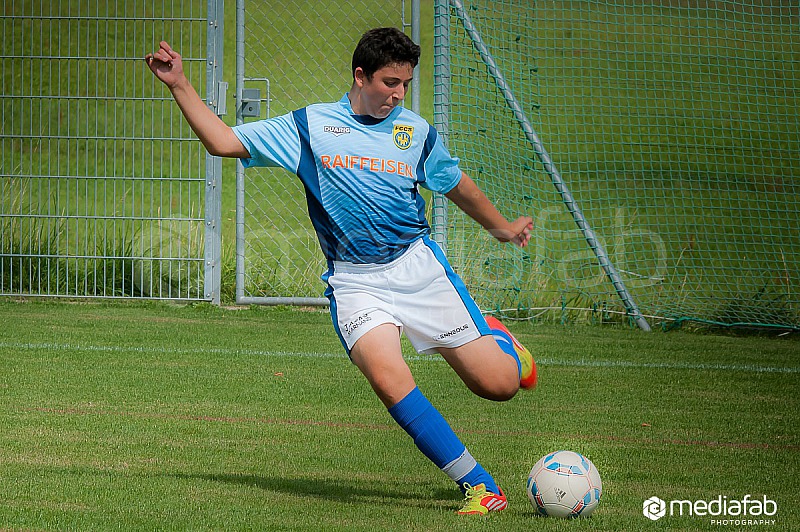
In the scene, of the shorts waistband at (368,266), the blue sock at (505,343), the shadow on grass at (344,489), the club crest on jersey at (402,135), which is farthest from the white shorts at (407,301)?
the shadow on grass at (344,489)

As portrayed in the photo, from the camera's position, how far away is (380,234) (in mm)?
4160

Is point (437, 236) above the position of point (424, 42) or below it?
below

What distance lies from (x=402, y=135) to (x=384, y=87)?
24cm

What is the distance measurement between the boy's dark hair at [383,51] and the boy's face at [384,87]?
0.02m

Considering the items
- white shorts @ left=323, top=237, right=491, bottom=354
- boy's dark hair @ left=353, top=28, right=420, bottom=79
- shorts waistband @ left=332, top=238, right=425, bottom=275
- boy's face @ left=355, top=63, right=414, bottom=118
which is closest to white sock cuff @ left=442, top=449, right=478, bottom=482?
white shorts @ left=323, top=237, right=491, bottom=354

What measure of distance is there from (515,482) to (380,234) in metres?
1.12

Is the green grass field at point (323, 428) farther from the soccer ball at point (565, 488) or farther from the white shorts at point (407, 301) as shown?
the white shorts at point (407, 301)

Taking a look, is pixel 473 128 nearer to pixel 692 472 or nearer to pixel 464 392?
pixel 464 392

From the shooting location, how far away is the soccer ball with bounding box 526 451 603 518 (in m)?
3.79

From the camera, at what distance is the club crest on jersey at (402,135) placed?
4.23 metres

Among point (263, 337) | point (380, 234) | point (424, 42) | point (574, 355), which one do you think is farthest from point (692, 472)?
point (424, 42)

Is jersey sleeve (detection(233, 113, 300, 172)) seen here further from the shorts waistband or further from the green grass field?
the green grass field

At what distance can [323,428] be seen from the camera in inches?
208

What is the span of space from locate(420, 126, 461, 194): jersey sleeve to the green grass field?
118cm
